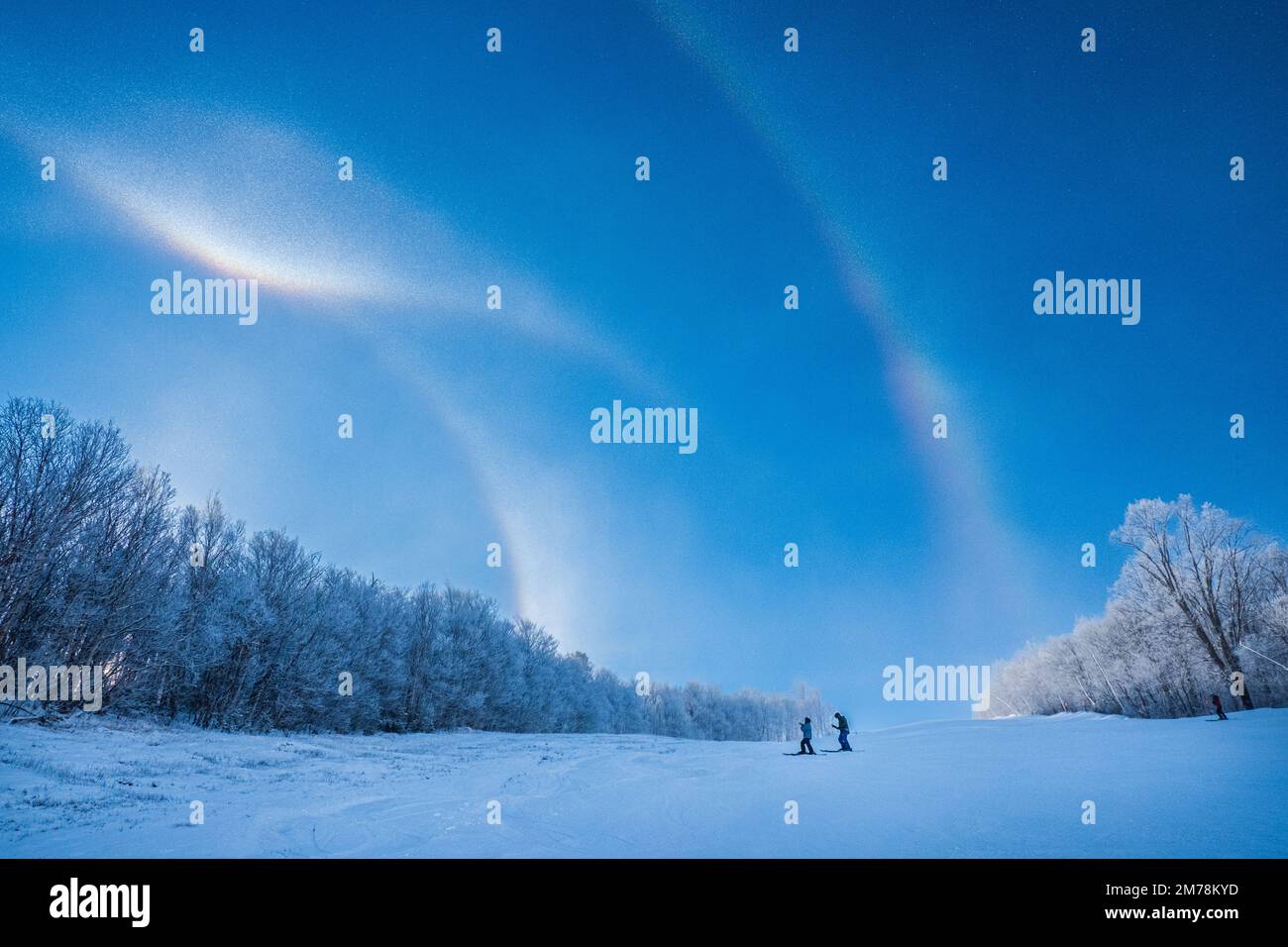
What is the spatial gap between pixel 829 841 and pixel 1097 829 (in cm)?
381

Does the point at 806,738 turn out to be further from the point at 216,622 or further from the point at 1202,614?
the point at 216,622

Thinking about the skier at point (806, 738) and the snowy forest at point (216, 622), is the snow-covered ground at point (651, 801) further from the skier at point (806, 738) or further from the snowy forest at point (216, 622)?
the snowy forest at point (216, 622)

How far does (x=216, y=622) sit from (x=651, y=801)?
33335mm

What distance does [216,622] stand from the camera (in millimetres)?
33125

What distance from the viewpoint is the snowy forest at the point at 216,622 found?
78.7ft

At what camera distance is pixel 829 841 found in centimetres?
754

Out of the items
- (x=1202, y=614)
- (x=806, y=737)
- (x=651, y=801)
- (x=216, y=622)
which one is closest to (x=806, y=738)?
(x=806, y=737)

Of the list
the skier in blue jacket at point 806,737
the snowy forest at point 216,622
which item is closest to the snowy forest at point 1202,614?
the skier in blue jacket at point 806,737

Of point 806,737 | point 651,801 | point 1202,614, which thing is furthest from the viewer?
point 1202,614

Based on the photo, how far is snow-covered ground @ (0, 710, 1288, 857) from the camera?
7.45m

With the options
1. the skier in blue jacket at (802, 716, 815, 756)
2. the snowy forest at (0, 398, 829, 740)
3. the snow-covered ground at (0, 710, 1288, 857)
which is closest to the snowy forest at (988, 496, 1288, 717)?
the snow-covered ground at (0, 710, 1288, 857)

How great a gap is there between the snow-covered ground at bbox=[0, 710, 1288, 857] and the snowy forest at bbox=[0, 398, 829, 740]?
10.1 metres

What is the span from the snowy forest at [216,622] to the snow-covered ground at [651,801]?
1008 cm
